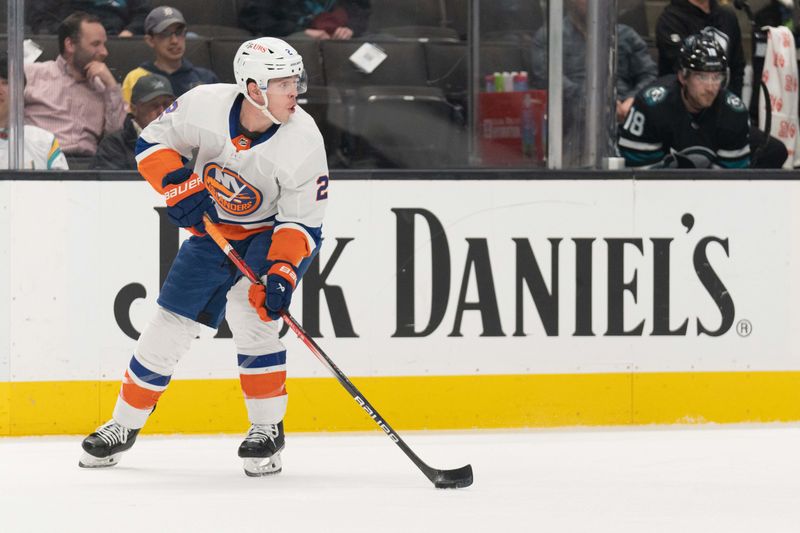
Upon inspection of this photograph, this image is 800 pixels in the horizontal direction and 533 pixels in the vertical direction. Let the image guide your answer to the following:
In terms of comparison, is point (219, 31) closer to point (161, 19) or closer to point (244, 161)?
point (161, 19)

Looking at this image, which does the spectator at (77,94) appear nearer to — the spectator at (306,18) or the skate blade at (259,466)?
the spectator at (306,18)

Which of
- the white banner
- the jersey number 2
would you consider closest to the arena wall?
the white banner

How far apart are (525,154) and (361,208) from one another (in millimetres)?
570

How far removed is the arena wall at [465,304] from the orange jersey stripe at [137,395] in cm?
56

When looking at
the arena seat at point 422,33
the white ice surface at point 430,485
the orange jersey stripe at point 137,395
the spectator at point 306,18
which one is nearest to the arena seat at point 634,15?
the arena seat at point 422,33

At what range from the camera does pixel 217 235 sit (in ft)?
12.0

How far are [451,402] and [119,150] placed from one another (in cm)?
130

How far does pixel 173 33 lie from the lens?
436 cm

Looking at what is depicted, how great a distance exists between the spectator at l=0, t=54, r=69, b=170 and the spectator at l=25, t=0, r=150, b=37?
0.51ft

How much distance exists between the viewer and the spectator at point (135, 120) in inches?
173

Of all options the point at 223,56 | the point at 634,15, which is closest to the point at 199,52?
the point at 223,56

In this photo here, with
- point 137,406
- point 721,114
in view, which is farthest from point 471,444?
point 721,114

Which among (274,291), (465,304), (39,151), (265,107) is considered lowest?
(465,304)

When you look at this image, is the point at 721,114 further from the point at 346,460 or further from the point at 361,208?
the point at 346,460
